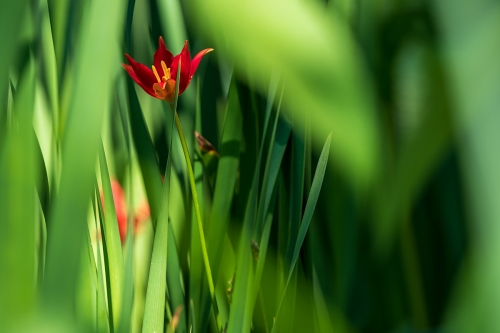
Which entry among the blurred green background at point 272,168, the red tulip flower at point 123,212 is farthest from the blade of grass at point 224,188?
the red tulip flower at point 123,212

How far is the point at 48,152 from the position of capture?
1.80 feet

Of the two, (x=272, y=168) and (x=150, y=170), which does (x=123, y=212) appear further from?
(x=272, y=168)

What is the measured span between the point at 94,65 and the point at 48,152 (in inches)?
15.4

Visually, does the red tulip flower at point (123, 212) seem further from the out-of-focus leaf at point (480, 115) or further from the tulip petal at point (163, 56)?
the out-of-focus leaf at point (480, 115)

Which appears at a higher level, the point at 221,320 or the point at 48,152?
the point at 48,152

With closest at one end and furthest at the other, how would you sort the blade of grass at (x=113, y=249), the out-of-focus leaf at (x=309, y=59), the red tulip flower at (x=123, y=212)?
1. the out-of-focus leaf at (x=309, y=59)
2. the blade of grass at (x=113, y=249)
3. the red tulip flower at (x=123, y=212)

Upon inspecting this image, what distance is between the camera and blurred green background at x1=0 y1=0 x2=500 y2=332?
0.62 feet

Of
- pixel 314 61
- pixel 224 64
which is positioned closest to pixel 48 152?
pixel 224 64

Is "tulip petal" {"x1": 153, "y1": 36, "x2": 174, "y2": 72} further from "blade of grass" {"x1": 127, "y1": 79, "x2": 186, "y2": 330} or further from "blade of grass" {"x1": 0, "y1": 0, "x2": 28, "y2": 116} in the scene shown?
"blade of grass" {"x1": 0, "y1": 0, "x2": 28, "y2": 116}

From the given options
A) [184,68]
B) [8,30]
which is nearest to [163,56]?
[184,68]

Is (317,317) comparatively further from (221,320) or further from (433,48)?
(433,48)

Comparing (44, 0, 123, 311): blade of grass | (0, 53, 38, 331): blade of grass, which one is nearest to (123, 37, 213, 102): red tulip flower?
(0, 53, 38, 331): blade of grass

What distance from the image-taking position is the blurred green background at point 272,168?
0.62ft

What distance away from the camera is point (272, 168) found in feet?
1.42
